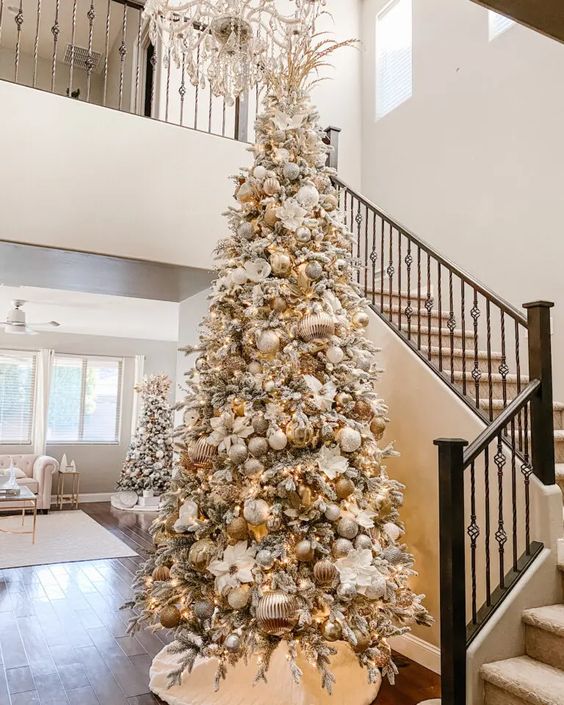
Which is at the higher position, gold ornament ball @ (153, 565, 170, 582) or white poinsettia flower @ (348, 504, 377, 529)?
white poinsettia flower @ (348, 504, 377, 529)

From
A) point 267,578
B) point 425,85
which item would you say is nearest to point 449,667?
point 267,578

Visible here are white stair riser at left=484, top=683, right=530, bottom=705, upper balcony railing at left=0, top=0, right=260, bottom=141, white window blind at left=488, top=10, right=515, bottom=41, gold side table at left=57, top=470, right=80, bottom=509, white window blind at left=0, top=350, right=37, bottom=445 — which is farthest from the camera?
white window blind at left=0, top=350, right=37, bottom=445

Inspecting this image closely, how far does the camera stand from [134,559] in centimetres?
611

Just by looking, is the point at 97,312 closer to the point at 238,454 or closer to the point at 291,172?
the point at 291,172

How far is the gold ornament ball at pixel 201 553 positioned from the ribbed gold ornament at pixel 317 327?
44.6 inches

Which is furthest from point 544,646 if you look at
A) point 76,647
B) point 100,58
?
point 100,58

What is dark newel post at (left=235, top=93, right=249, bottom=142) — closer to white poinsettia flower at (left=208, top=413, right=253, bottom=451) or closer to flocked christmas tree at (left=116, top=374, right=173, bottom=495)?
white poinsettia flower at (left=208, top=413, right=253, bottom=451)

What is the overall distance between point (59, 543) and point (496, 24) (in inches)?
268

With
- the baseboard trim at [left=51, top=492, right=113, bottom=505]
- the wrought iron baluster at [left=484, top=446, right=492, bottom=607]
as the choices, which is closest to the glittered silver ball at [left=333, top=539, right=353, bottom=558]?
the wrought iron baluster at [left=484, top=446, right=492, bottom=607]

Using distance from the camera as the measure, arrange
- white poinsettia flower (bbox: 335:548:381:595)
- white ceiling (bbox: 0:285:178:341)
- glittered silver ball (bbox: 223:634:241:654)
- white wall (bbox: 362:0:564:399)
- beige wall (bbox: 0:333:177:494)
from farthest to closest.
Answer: beige wall (bbox: 0:333:177:494) < white ceiling (bbox: 0:285:178:341) < white wall (bbox: 362:0:564:399) < white poinsettia flower (bbox: 335:548:381:595) < glittered silver ball (bbox: 223:634:241:654)

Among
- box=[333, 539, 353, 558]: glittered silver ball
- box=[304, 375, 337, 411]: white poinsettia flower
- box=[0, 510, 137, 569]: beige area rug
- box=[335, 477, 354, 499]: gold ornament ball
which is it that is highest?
box=[304, 375, 337, 411]: white poinsettia flower

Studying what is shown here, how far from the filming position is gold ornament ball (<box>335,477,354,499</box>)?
2.98 meters

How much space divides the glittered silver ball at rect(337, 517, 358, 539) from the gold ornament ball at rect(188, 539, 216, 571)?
2.05 ft

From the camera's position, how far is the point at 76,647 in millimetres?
3629
